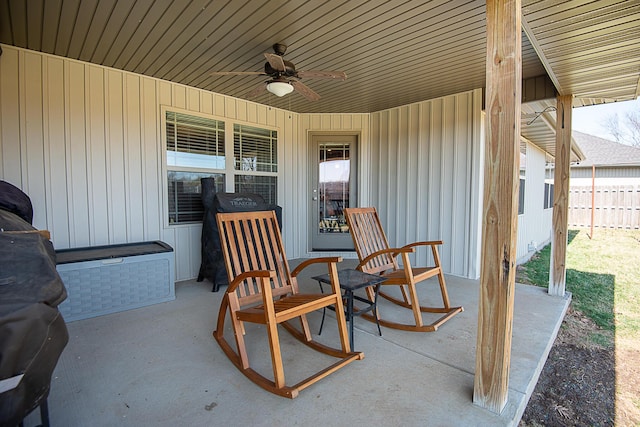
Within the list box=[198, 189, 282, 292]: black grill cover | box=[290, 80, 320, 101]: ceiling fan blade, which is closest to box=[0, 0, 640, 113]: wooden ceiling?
box=[290, 80, 320, 101]: ceiling fan blade

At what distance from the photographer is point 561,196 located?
140 inches

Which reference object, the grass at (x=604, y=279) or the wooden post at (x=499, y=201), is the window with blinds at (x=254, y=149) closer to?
the wooden post at (x=499, y=201)

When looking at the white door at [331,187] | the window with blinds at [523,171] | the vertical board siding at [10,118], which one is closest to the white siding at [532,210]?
the window with blinds at [523,171]

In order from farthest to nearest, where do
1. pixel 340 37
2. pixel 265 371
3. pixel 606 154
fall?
pixel 606 154
pixel 340 37
pixel 265 371

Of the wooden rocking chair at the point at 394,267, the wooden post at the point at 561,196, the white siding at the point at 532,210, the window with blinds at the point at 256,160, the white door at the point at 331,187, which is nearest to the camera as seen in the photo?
the wooden rocking chair at the point at 394,267

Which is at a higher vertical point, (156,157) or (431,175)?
(156,157)

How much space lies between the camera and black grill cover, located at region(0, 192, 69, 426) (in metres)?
0.96

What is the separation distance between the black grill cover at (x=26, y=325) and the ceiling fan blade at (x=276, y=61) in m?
2.05

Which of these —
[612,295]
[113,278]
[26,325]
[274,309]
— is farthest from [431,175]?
[26,325]

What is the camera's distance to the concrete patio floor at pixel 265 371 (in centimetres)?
164

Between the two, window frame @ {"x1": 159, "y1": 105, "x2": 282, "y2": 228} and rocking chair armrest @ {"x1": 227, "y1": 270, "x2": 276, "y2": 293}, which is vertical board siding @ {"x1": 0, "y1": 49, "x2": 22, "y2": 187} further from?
rocking chair armrest @ {"x1": 227, "y1": 270, "x2": 276, "y2": 293}

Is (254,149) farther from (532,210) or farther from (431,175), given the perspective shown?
(532,210)

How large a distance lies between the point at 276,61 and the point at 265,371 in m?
2.36

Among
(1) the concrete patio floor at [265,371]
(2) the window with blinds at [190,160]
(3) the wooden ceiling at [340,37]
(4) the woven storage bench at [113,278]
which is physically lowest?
(1) the concrete patio floor at [265,371]
